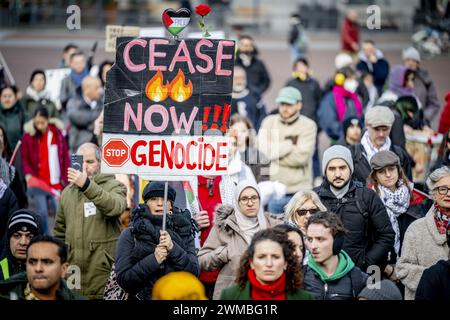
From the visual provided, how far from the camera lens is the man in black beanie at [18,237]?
8.80 metres

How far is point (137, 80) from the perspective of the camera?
8484mm

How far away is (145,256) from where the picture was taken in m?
8.52

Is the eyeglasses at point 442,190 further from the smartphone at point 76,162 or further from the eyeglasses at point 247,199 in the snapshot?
the smartphone at point 76,162

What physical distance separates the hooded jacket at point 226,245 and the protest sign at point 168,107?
24.8 inches

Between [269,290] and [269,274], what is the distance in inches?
4.0

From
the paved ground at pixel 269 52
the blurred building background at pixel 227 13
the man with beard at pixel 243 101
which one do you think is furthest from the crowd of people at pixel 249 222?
the blurred building background at pixel 227 13

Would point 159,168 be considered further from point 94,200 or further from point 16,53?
point 16,53

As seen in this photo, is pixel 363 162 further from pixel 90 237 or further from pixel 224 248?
pixel 90 237

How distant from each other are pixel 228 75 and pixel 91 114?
5.95m

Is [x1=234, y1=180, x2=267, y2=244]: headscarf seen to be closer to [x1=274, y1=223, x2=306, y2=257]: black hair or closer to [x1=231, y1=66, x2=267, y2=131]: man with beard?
[x1=274, y1=223, x2=306, y2=257]: black hair

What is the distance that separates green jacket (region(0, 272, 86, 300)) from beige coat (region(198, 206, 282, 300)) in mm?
1626
